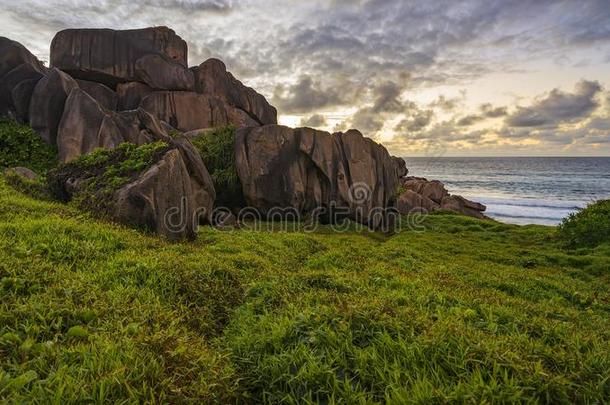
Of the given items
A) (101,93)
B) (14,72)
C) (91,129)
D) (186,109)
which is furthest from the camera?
(186,109)

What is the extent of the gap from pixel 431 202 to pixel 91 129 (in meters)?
40.9

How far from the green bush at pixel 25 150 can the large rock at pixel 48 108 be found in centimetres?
59

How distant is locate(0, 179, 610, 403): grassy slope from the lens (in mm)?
3875

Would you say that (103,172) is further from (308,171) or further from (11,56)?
(11,56)

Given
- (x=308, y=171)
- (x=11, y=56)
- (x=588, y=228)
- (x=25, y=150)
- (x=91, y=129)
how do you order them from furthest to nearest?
(x=11, y=56)
(x=308, y=171)
(x=588, y=228)
(x=25, y=150)
(x=91, y=129)

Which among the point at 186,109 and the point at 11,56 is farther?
the point at 186,109

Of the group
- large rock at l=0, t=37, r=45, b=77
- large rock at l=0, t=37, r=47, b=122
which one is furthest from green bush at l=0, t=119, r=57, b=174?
large rock at l=0, t=37, r=45, b=77

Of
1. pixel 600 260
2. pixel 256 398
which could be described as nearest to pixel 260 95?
pixel 600 260

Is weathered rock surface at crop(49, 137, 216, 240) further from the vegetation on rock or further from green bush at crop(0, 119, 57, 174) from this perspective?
green bush at crop(0, 119, 57, 174)

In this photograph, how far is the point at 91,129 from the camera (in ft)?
79.2

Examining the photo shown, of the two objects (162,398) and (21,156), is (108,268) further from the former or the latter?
(21,156)

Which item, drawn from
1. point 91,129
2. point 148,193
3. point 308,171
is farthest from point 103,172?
point 308,171

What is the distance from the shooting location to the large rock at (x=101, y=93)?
4250cm

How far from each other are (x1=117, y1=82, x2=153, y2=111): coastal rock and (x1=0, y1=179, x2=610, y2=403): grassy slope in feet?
131
